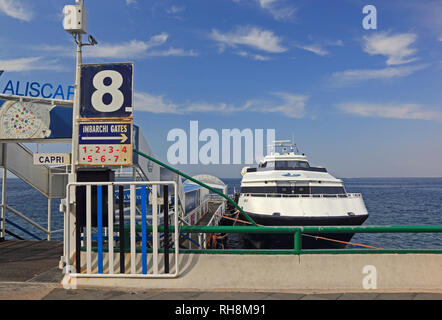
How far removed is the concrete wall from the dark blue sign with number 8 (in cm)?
290

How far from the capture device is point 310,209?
1820cm

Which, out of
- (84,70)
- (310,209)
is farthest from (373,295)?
(310,209)

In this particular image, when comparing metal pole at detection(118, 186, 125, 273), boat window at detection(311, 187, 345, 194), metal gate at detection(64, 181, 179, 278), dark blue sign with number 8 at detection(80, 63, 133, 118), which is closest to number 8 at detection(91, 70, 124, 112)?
dark blue sign with number 8 at detection(80, 63, 133, 118)

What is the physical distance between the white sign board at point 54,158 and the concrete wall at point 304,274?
2133 millimetres

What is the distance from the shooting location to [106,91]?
5.71 metres

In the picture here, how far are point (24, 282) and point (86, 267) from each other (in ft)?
3.16

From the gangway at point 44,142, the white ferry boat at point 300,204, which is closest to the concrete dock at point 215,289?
the gangway at point 44,142

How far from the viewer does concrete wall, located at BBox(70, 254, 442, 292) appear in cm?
516

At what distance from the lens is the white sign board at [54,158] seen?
587cm

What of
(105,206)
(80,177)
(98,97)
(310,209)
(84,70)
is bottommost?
(310,209)

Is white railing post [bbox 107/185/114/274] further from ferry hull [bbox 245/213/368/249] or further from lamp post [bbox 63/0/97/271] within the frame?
ferry hull [bbox 245/213/368/249]

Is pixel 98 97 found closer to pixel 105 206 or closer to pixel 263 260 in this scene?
pixel 105 206

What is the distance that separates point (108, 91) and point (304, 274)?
15.4 feet

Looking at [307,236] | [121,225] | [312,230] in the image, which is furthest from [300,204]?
[121,225]
